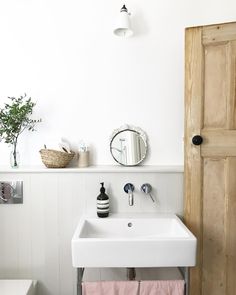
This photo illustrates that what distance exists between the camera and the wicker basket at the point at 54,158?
1.71 m

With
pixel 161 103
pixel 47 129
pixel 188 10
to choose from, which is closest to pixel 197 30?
pixel 188 10

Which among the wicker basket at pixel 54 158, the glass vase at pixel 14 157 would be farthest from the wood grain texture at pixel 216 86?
the glass vase at pixel 14 157

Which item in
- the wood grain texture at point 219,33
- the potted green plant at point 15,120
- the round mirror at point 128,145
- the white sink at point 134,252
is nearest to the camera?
the white sink at point 134,252

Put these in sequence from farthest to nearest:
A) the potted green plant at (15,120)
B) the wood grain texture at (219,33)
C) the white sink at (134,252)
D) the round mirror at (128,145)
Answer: the round mirror at (128,145) < the potted green plant at (15,120) < the wood grain texture at (219,33) < the white sink at (134,252)

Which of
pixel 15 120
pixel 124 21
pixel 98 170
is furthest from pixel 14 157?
pixel 124 21

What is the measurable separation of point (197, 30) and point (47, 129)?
114cm

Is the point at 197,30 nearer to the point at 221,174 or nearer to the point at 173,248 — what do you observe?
the point at 221,174

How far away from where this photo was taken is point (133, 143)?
5.95 ft

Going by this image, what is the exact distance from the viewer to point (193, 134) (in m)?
1.65

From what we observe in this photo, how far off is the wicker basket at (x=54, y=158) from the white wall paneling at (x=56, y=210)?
57mm

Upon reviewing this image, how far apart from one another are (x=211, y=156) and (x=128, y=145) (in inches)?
20.8

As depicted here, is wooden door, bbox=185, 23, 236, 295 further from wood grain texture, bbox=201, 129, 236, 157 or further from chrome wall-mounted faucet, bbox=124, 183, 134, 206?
chrome wall-mounted faucet, bbox=124, 183, 134, 206

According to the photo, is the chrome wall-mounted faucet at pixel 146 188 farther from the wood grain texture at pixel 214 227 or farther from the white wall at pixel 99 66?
the wood grain texture at pixel 214 227

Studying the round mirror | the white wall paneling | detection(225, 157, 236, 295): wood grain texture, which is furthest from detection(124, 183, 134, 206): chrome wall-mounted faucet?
detection(225, 157, 236, 295): wood grain texture
